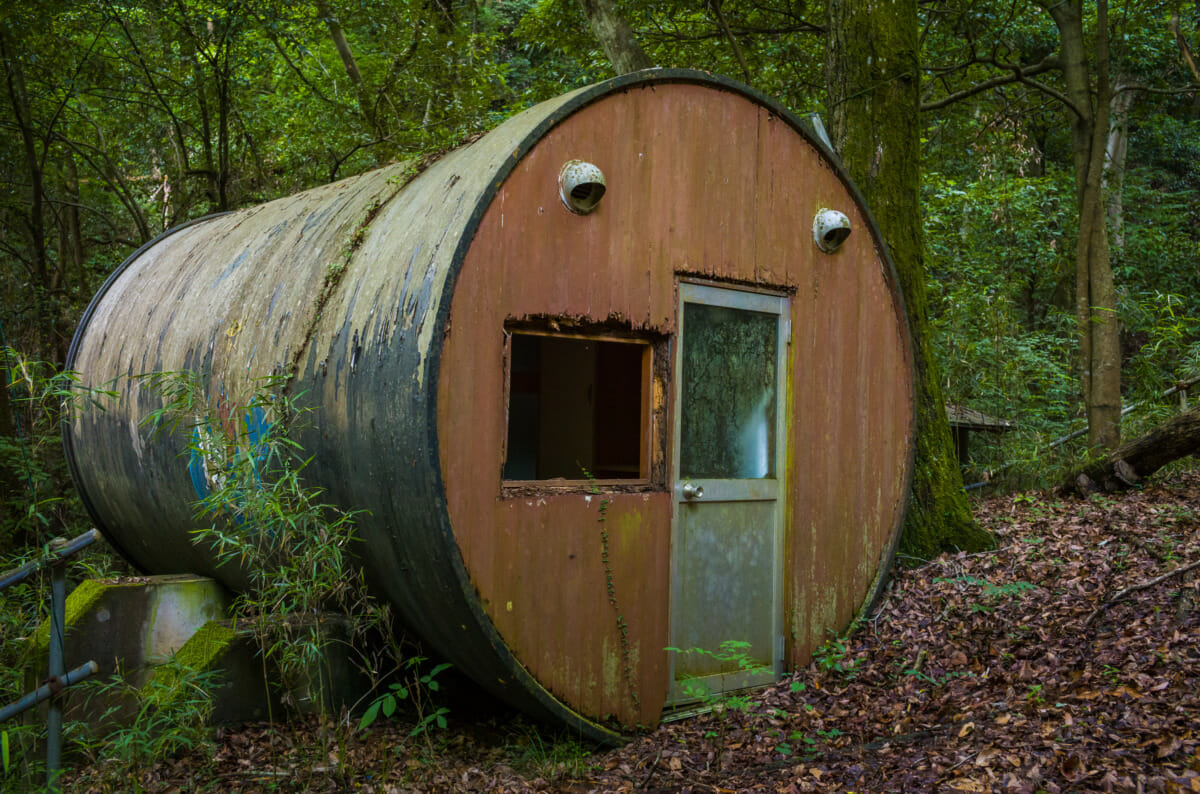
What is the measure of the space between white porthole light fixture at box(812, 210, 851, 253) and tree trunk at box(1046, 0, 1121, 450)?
4.28m

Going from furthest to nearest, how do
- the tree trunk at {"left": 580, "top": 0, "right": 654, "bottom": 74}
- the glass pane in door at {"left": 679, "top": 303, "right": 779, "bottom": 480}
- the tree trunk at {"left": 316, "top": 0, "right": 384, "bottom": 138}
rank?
the tree trunk at {"left": 316, "top": 0, "right": 384, "bottom": 138} < the tree trunk at {"left": 580, "top": 0, "right": 654, "bottom": 74} < the glass pane in door at {"left": 679, "top": 303, "right": 779, "bottom": 480}

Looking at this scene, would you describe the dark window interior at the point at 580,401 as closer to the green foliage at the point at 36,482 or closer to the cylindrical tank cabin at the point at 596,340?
the cylindrical tank cabin at the point at 596,340

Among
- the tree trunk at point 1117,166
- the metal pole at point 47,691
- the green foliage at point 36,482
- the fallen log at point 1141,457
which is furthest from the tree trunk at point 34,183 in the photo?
the tree trunk at point 1117,166

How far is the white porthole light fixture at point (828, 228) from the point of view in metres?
5.15

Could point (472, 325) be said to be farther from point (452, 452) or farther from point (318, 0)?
point (318, 0)

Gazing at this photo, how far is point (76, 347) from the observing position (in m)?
7.25

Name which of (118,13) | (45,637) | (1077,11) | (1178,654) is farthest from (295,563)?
(1077,11)

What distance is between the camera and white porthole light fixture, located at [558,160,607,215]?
4125 mm

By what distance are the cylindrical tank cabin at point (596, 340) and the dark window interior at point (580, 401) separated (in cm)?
246

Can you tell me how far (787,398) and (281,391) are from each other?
102 inches

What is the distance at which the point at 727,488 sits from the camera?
4711mm

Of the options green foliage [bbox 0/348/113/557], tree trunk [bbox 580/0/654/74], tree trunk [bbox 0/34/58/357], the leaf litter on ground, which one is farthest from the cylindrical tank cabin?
tree trunk [bbox 0/34/58/357]

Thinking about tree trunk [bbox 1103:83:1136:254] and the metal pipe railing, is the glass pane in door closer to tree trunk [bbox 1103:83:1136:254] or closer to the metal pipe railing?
the metal pipe railing

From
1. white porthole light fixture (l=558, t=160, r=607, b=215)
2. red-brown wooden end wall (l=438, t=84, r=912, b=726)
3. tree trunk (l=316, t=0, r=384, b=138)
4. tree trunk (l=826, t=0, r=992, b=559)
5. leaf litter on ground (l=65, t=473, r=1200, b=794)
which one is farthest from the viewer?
tree trunk (l=316, t=0, r=384, b=138)
